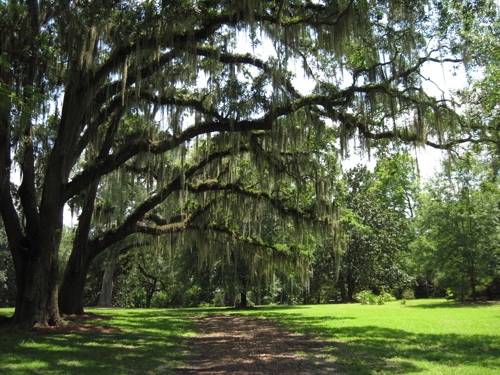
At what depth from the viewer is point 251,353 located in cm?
832

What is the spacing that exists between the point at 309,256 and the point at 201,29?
13.1 metres

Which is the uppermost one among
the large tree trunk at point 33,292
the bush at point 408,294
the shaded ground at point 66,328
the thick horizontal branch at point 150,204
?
the thick horizontal branch at point 150,204

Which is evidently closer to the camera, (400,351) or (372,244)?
(400,351)

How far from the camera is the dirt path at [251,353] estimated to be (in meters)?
6.57

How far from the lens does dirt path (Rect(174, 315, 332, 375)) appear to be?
6.57m

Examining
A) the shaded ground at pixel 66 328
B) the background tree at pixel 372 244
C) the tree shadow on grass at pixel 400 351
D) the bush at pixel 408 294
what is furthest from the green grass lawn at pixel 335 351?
the bush at pixel 408 294

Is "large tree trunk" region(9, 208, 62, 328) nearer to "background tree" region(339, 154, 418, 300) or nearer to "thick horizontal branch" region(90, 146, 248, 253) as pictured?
"thick horizontal branch" region(90, 146, 248, 253)

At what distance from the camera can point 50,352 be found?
7594 millimetres

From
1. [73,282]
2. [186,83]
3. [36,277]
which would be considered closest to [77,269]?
[73,282]

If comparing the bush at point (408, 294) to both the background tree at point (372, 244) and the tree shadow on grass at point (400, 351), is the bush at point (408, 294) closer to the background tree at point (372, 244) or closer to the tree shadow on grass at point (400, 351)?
the background tree at point (372, 244)

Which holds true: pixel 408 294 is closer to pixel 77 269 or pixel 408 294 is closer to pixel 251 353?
pixel 77 269

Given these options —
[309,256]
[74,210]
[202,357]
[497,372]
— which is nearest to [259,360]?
[202,357]

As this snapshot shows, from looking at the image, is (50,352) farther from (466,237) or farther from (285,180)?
(466,237)

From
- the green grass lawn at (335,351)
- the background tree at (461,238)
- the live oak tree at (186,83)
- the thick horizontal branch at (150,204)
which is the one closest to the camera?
the green grass lawn at (335,351)
